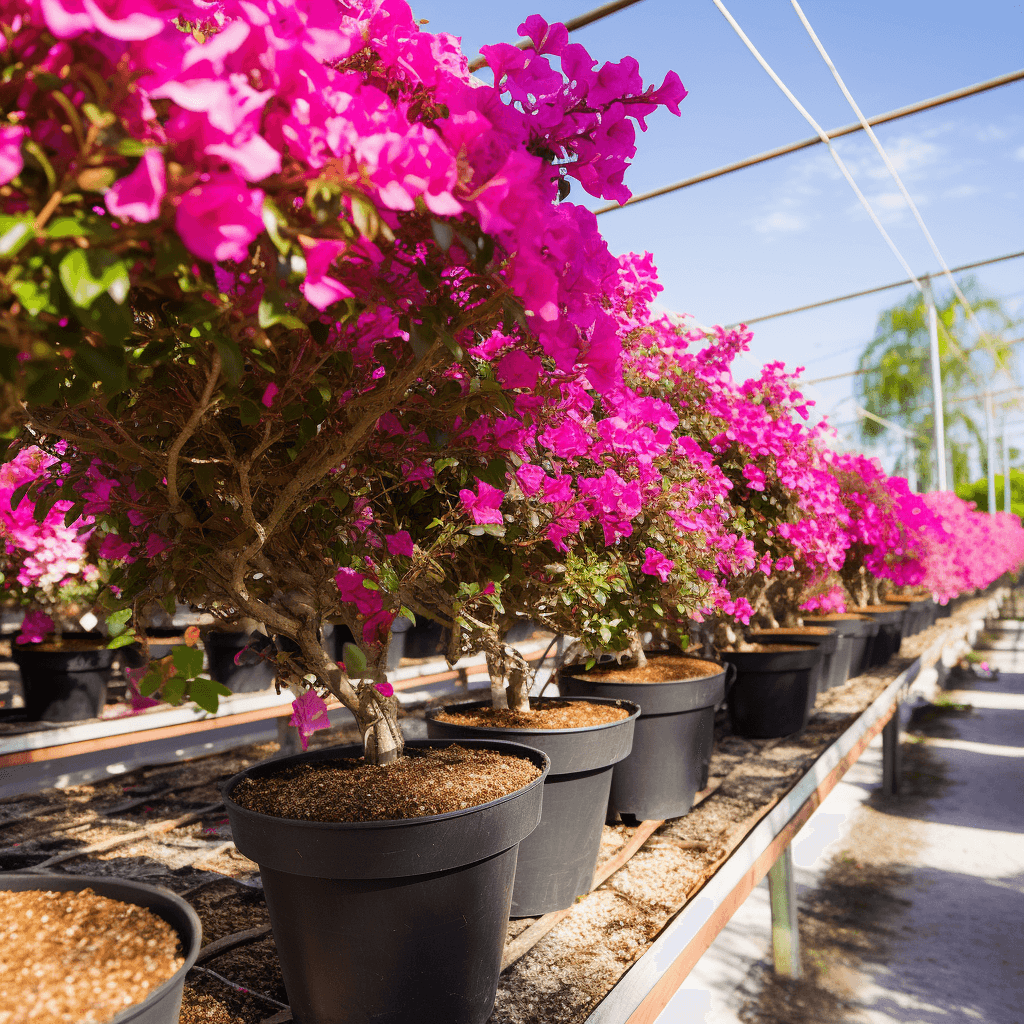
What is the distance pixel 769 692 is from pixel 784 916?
91cm

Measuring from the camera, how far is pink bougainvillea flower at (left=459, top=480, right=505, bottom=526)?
1186 millimetres

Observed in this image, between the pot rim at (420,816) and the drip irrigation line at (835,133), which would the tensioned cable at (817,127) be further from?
the pot rim at (420,816)

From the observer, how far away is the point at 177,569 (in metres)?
1.15

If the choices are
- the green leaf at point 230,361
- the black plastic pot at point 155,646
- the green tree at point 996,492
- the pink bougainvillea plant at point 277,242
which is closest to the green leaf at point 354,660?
the pink bougainvillea plant at point 277,242

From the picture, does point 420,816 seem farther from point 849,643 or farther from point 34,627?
point 849,643

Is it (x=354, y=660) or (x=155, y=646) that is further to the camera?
(x=155, y=646)

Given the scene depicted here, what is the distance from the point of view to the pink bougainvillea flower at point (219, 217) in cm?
43

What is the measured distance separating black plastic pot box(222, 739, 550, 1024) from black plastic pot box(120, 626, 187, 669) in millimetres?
2453

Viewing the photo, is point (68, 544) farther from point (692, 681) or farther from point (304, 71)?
point (304, 71)

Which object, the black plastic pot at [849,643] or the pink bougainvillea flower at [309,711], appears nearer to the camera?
the pink bougainvillea flower at [309,711]

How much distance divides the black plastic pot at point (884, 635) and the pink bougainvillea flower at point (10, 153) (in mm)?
5412

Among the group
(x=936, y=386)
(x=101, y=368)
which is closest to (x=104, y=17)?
(x=101, y=368)

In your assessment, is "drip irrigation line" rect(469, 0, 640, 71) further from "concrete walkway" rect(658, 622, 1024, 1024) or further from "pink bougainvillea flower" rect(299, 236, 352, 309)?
"concrete walkway" rect(658, 622, 1024, 1024)

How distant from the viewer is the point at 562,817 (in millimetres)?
1624
